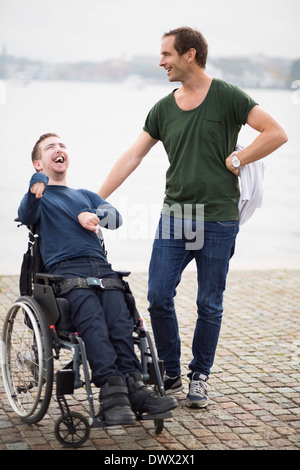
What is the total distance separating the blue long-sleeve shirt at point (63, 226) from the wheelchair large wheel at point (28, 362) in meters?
0.30

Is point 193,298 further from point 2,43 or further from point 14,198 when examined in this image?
point 2,43

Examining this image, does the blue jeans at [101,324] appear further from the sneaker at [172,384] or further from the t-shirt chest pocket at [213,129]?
the t-shirt chest pocket at [213,129]

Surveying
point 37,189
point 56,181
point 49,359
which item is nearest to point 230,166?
point 56,181

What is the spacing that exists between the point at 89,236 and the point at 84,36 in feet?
270

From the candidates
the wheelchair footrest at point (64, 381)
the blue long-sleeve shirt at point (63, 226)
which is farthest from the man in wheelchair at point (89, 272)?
the wheelchair footrest at point (64, 381)

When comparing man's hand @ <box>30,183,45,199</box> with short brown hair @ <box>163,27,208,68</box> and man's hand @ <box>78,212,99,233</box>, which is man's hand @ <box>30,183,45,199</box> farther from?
short brown hair @ <box>163,27,208,68</box>

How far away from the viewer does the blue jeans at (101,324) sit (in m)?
3.84

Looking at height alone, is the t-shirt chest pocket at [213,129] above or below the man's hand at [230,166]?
above

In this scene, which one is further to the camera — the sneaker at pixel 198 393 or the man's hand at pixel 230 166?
the sneaker at pixel 198 393

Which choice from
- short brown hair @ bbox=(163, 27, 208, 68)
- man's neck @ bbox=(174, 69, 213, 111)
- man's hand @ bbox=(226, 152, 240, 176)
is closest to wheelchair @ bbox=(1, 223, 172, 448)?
man's hand @ bbox=(226, 152, 240, 176)

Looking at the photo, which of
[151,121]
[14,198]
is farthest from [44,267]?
[14,198]

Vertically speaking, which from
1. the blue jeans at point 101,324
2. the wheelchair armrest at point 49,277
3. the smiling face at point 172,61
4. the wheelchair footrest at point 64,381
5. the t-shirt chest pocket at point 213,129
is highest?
the smiling face at point 172,61

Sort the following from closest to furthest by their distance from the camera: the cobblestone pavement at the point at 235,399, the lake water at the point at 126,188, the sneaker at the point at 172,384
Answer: the cobblestone pavement at the point at 235,399, the sneaker at the point at 172,384, the lake water at the point at 126,188

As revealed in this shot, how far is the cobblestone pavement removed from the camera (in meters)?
3.97
